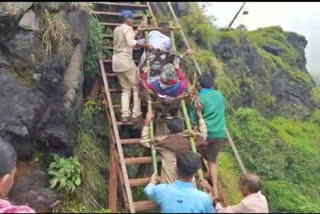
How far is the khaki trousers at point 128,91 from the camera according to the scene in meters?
7.01

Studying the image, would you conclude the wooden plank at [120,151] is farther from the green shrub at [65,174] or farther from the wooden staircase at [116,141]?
the green shrub at [65,174]

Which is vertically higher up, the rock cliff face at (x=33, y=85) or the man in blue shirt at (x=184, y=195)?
the rock cliff face at (x=33, y=85)

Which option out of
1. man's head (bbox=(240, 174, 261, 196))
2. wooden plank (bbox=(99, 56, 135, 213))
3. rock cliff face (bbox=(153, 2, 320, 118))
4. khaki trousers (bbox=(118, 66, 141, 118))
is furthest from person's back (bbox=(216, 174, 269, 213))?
rock cliff face (bbox=(153, 2, 320, 118))

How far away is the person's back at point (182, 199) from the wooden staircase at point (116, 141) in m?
1.01

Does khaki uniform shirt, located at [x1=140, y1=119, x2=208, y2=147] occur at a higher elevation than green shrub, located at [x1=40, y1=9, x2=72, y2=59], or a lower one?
lower

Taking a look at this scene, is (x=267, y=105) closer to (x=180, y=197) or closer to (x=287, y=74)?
(x=287, y=74)

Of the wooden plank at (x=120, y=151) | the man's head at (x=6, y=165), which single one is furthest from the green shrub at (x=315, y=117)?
the man's head at (x=6, y=165)

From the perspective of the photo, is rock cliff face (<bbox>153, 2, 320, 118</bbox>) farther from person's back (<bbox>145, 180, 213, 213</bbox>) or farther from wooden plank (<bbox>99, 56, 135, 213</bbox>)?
person's back (<bbox>145, 180, 213, 213</bbox>)

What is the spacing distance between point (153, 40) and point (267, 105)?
33.2 feet

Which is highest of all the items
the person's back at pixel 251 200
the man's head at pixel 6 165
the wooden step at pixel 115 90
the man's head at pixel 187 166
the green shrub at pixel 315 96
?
the wooden step at pixel 115 90

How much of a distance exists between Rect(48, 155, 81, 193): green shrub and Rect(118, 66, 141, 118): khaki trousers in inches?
46.7

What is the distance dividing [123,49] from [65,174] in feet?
7.64

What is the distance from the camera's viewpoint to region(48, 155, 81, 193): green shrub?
5.99 meters

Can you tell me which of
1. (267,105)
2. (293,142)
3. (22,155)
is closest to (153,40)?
(22,155)
